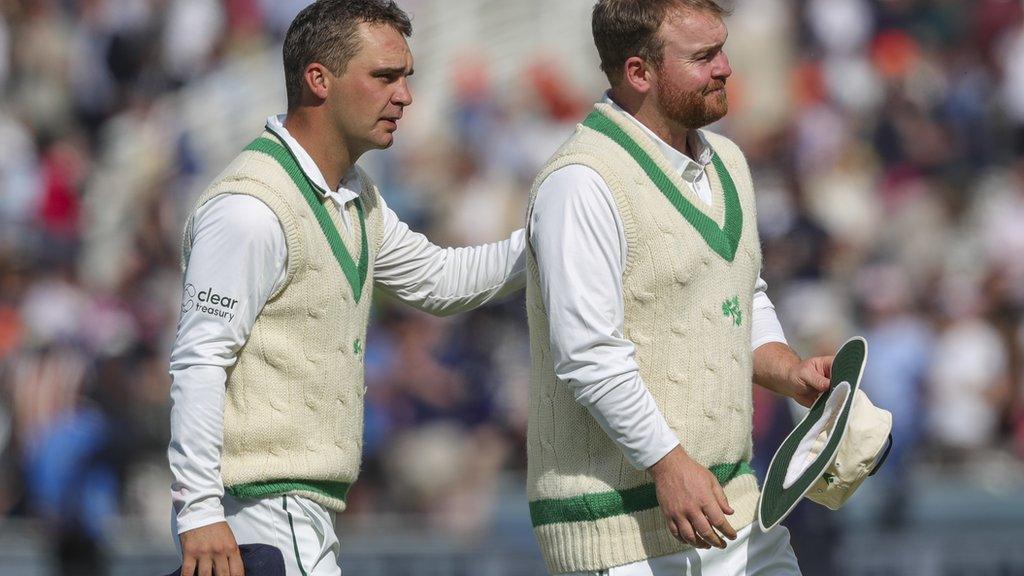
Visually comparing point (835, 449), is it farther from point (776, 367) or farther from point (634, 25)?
point (634, 25)

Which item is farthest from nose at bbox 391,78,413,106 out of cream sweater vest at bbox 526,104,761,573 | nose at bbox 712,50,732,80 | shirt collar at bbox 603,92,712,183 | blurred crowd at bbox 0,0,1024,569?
blurred crowd at bbox 0,0,1024,569

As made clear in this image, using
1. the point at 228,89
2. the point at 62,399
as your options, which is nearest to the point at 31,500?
the point at 62,399

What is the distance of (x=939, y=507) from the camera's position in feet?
29.2

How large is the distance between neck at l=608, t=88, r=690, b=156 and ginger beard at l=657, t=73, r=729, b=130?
31mm

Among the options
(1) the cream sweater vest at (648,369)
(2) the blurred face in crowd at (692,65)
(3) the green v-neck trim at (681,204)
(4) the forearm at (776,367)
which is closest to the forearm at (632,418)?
(1) the cream sweater vest at (648,369)

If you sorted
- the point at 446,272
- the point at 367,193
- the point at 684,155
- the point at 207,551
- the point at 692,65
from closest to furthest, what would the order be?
the point at 207,551, the point at 692,65, the point at 684,155, the point at 367,193, the point at 446,272

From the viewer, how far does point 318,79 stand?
411cm

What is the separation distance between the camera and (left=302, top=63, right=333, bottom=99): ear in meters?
4.10

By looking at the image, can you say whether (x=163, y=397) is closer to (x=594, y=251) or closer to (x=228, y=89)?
(x=228, y=89)

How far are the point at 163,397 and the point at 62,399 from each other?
588mm

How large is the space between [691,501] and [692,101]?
97cm

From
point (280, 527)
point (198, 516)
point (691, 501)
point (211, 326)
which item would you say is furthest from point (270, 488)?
point (691, 501)

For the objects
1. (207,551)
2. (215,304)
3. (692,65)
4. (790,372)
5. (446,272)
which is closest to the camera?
(207,551)

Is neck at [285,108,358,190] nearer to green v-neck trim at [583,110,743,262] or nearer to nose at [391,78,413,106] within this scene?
nose at [391,78,413,106]
